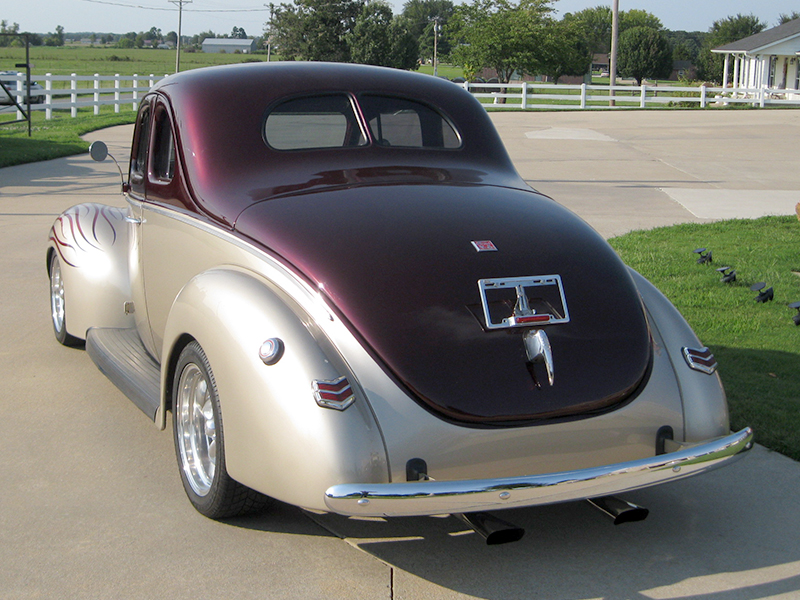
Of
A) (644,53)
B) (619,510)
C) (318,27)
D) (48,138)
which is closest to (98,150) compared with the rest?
(619,510)

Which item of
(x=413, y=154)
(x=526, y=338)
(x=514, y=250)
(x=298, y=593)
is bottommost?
(x=298, y=593)

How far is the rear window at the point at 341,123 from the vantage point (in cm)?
409

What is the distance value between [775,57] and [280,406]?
53.8 metres

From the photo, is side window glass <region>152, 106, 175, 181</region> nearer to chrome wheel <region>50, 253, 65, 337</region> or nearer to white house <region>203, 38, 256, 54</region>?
chrome wheel <region>50, 253, 65, 337</region>

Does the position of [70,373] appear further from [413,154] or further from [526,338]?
[526,338]

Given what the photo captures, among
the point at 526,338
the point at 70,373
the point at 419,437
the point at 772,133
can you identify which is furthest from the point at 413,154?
the point at 772,133

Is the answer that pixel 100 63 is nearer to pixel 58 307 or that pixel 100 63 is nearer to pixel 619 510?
pixel 58 307

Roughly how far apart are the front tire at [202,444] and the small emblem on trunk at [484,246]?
1.11 metres

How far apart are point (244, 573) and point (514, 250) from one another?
1.55 m

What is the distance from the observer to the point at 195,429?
3518 mm

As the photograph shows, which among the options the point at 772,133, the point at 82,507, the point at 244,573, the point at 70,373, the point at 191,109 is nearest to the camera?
the point at 244,573

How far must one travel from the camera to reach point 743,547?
3271 mm

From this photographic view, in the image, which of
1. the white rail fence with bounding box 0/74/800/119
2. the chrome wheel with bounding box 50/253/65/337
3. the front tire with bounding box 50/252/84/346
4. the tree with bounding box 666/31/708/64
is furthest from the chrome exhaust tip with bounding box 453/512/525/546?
the tree with bounding box 666/31/708/64

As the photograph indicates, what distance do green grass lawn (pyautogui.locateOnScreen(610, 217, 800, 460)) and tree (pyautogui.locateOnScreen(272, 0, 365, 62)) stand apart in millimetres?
67955
